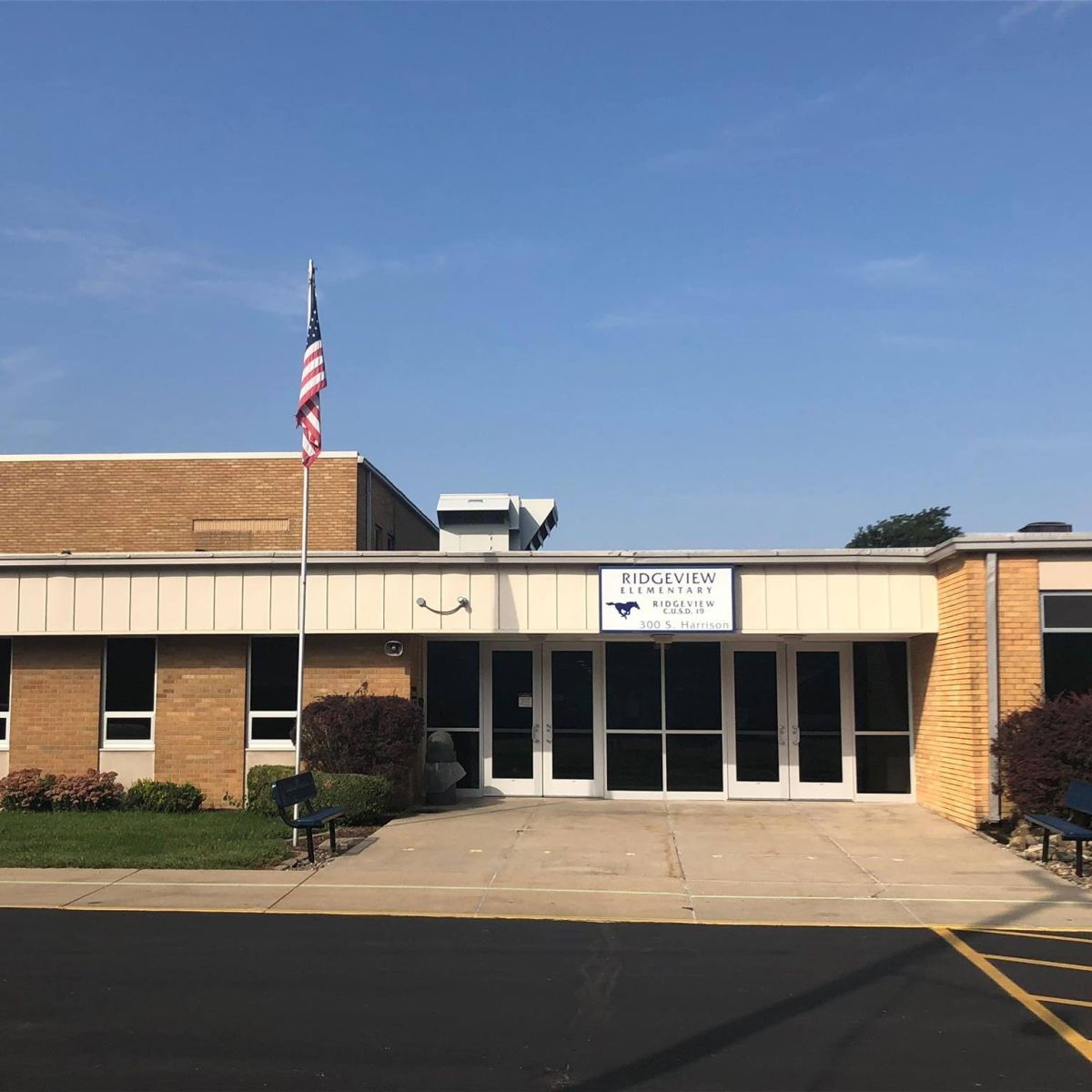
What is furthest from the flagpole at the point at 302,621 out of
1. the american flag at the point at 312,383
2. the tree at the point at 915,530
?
the tree at the point at 915,530

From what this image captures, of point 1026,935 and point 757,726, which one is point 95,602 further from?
point 1026,935

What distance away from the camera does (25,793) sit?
16.0 metres

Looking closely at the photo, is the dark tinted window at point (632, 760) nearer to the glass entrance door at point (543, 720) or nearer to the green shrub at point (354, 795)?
the glass entrance door at point (543, 720)

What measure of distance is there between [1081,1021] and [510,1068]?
3.54 metres

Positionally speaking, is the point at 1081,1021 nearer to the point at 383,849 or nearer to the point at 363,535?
the point at 383,849

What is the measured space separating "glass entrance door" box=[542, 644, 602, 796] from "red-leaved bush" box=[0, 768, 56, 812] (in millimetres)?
7426

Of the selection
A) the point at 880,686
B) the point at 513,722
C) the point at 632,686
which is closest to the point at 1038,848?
the point at 880,686

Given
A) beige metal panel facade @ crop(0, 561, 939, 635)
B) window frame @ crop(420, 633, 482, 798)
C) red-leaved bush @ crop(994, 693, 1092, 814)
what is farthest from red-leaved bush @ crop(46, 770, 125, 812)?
red-leaved bush @ crop(994, 693, 1092, 814)

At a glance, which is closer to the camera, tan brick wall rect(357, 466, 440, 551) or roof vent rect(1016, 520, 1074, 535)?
roof vent rect(1016, 520, 1074, 535)

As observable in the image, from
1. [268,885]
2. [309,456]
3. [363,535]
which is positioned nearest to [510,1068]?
[268,885]

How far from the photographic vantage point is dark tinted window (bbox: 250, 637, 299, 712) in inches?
658

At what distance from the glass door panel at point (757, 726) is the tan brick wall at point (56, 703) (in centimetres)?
982

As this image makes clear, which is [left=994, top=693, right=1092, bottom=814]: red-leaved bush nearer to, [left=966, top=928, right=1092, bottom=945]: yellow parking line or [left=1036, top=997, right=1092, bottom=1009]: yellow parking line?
[left=966, top=928, right=1092, bottom=945]: yellow parking line

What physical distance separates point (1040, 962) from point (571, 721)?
10.2 meters
